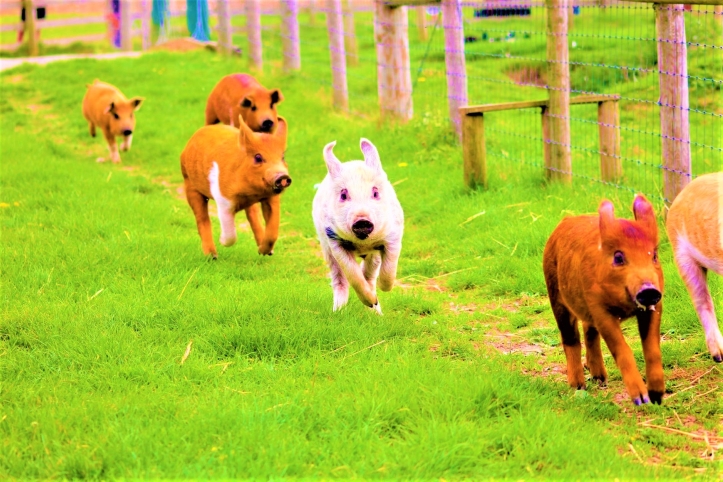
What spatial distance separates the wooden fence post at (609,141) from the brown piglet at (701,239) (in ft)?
12.3

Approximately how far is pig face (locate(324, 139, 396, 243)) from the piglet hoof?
1.93m

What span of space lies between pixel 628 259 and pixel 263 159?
3.50 metres

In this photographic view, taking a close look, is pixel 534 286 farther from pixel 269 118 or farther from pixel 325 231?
pixel 269 118

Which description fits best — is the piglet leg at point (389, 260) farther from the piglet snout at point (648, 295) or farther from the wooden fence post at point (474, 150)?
the wooden fence post at point (474, 150)

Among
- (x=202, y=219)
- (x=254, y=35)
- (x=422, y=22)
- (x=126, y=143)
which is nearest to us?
(x=202, y=219)

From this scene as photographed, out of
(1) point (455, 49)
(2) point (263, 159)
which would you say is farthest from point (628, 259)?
(1) point (455, 49)

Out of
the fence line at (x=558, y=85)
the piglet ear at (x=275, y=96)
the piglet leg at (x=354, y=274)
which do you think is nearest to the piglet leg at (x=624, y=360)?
the piglet leg at (x=354, y=274)

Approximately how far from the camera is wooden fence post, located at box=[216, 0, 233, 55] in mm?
18406

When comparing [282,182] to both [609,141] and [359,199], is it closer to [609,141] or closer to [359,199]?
[359,199]

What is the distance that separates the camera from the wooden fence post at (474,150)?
8.14 m

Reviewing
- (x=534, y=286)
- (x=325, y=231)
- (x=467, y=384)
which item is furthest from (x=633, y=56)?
(x=467, y=384)

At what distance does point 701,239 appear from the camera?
15.0 ft

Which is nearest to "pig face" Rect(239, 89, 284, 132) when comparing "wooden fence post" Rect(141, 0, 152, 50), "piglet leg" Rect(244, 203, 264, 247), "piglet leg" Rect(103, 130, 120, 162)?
"piglet leg" Rect(244, 203, 264, 247)

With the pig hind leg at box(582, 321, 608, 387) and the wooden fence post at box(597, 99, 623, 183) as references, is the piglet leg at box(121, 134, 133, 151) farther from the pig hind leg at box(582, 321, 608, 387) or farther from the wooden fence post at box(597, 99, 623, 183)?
the pig hind leg at box(582, 321, 608, 387)
